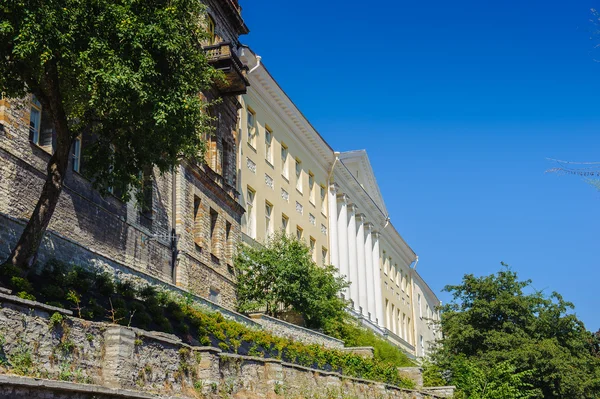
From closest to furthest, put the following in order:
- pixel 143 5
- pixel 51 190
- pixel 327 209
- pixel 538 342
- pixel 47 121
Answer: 1. pixel 51 190
2. pixel 143 5
3. pixel 47 121
4. pixel 538 342
5. pixel 327 209

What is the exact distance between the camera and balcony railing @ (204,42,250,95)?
3006 centimetres

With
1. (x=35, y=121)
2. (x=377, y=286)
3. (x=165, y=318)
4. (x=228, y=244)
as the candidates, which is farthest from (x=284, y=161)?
(x=165, y=318)

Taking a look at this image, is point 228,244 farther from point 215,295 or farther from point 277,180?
point 277,180

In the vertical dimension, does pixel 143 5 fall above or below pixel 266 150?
below

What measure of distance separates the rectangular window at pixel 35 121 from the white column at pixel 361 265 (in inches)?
1216

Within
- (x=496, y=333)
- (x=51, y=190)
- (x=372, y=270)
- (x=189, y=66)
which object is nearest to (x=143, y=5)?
(x=189, y=66)

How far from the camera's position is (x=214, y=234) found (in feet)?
99.9

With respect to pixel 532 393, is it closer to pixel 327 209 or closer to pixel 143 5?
pixel 327 209

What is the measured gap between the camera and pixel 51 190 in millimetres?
16641

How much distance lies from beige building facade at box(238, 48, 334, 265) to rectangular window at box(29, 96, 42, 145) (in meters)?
14.0

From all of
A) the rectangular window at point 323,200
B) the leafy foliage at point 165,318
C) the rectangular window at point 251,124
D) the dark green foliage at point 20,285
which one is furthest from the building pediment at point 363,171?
→ the dark green foliage at point 20,285

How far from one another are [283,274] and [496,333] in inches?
458

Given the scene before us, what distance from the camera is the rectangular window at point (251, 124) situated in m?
36.6

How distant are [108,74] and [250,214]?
19.7 m
